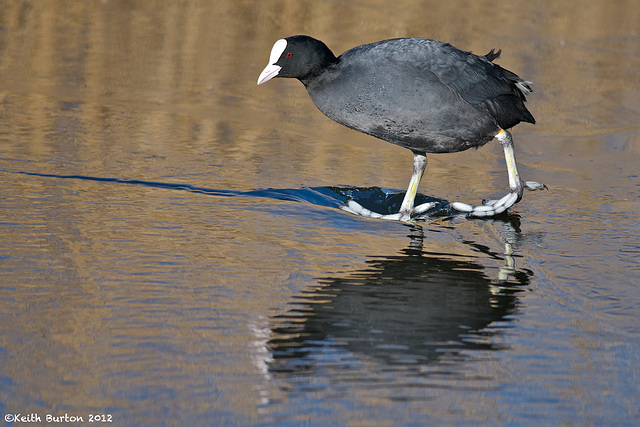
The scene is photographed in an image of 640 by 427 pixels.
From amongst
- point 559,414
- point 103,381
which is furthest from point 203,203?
point 559,414

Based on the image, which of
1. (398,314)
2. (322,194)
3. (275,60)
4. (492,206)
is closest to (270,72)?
(275,60)

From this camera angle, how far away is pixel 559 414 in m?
2.85

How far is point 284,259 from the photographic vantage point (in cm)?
412

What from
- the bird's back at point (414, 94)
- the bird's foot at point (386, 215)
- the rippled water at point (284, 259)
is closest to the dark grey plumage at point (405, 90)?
the bird's back at point (414, 94)

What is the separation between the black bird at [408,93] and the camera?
4715mm

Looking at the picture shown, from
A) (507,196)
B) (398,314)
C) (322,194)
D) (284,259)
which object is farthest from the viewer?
(322,194)

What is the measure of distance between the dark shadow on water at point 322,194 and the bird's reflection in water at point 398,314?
2.81 feet

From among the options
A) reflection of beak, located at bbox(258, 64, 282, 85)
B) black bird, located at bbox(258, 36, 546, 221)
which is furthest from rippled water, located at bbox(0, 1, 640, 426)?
reflection of beak, located at bbox(258, 64, 282, 85)

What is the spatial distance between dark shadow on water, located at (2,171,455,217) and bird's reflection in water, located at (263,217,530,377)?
0.86m

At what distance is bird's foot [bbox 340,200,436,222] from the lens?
4918 mm

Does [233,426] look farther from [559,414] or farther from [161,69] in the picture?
[161,69]

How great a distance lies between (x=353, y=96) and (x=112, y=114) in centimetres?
259

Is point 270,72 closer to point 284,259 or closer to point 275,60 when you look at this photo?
point 275,60

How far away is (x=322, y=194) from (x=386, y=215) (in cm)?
45
